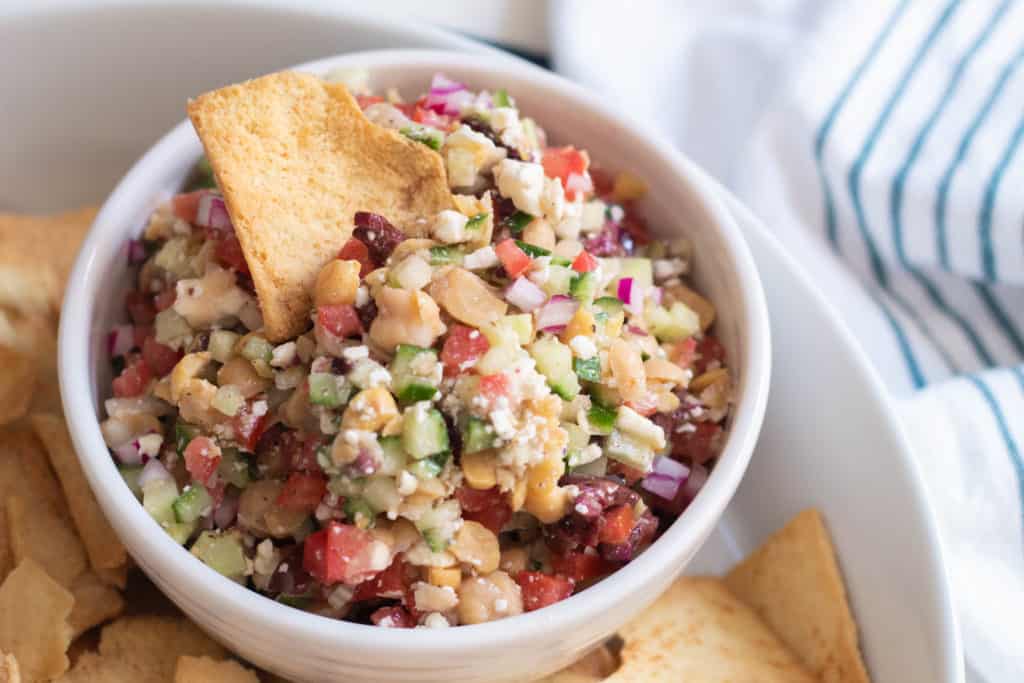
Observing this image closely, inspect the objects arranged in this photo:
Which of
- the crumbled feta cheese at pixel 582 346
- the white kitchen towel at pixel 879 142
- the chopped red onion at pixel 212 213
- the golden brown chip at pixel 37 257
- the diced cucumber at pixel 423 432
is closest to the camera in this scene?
the diced cucumber at pixel 423 432

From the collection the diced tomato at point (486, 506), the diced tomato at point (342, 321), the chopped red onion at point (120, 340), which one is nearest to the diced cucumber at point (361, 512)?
the diced tomato at point (486, 506)

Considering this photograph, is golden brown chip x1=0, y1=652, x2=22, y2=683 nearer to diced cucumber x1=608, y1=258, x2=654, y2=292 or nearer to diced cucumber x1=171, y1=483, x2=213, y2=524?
diced cucumber x1=171, y1=483, x2=213, y2=524

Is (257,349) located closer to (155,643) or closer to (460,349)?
(460,349)

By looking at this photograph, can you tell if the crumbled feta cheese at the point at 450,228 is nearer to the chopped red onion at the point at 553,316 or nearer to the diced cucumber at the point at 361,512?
the chopped red onion at the point at 553,316

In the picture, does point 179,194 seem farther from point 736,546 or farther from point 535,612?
point 736,546

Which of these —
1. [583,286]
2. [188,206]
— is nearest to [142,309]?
[188,206]

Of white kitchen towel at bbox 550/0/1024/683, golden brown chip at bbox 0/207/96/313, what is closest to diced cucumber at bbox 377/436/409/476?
golden brown chip at bbox 0/207/96/313
